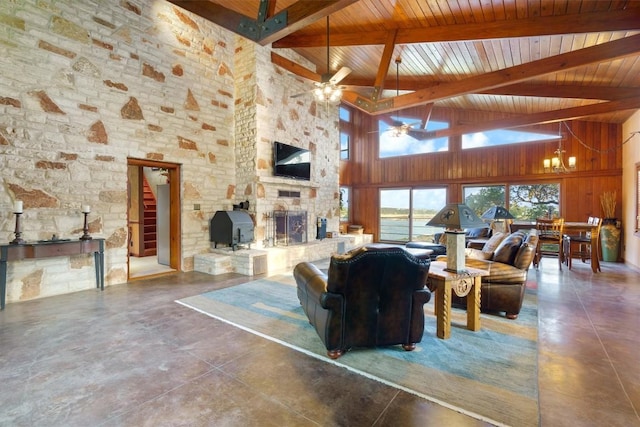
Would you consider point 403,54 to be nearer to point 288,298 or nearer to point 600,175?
point 288,298

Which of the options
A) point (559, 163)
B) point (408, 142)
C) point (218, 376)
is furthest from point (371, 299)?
point (408, 142)

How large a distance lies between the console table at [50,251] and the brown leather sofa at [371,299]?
378 cm

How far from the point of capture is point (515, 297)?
3.39 meters

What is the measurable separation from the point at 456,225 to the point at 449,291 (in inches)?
25.9

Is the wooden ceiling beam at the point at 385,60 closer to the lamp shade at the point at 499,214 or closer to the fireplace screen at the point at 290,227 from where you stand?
the fireplace screen at the point at 290,227

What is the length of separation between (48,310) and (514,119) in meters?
9.47

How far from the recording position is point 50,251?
3982mm

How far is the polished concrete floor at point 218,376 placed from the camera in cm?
179

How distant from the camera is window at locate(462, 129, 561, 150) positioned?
8102mm

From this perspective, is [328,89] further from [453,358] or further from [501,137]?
[501,137]

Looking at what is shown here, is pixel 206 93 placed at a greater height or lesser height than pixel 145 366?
greater

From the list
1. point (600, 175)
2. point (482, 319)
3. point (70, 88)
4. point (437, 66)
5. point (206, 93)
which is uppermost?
point (437, 66)

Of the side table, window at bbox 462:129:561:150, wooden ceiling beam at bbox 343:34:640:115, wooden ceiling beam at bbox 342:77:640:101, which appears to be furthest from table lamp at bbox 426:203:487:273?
window at bbox 462:129:561:150

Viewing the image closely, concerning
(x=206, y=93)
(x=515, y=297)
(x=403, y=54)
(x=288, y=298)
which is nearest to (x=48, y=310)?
(x=288, y=298)
